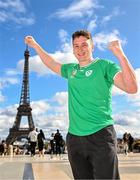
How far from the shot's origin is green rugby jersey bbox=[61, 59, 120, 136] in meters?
3.51

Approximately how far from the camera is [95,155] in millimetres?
3402

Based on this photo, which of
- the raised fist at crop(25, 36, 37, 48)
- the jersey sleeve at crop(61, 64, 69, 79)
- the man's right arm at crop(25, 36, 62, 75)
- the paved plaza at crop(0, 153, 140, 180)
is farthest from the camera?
the paved plaza at crop(0, 153, 140, 180)

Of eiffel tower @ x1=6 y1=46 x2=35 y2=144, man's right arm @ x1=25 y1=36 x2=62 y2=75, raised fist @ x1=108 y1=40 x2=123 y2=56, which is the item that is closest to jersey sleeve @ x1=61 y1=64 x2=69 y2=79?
man's right arm @ x1=25 y1=36 x2=62 y2=75

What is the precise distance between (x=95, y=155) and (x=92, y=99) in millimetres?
439

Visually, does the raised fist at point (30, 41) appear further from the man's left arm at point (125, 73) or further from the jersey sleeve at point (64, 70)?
the man's left arm at point (125, 73)

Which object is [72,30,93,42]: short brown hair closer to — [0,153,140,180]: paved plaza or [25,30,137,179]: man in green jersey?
[25,30,137,179]: man in green jersey

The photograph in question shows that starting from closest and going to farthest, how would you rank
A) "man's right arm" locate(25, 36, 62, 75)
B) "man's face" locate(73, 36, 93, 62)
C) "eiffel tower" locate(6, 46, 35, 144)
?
"man's face" locate(73, 36, 93, 62)
"man's right arm" locate(25, 36, 62, 75)
"eiffel tower" locate(6, 46, 35, 144)

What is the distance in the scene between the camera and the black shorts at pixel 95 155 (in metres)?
3.38

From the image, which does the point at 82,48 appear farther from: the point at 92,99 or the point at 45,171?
the point at 45,171

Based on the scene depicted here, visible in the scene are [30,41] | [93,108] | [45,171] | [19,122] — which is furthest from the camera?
[19,122]

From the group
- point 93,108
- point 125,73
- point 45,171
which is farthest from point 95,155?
point 45,171

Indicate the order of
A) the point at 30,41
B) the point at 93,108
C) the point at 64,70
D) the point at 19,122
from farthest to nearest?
the point at 19,122 < the point at 30,41 < the point at 64,70 < the point at 93,108

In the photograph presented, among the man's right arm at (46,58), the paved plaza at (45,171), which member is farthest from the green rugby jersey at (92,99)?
the paved plaza at (45,171)

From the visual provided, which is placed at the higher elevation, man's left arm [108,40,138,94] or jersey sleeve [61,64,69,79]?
jersey sleeve [61,64,69,79]
